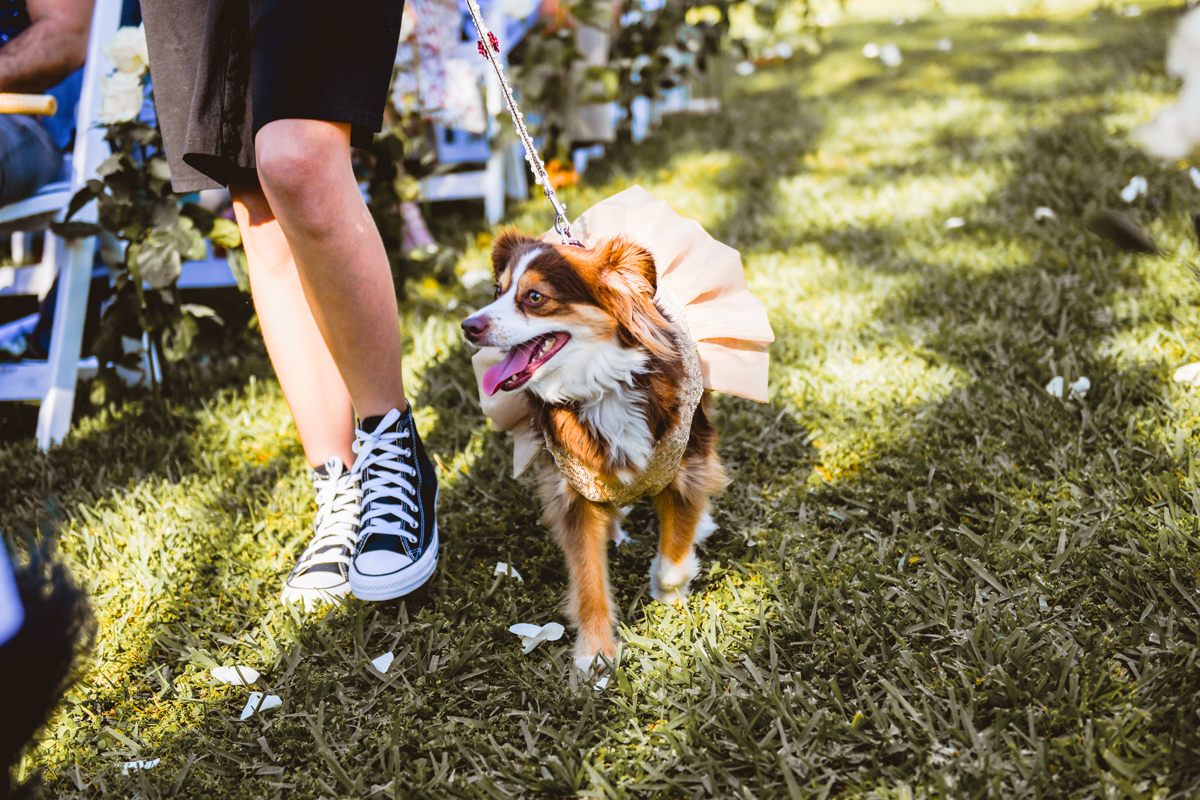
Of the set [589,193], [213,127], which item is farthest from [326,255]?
[589,193]

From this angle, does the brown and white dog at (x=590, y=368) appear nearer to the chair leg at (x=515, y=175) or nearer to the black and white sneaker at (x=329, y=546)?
the black and white sneaker at (x=329, y=546)

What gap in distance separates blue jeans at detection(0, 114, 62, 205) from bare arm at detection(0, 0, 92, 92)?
0.60ft

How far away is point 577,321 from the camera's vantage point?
1.59 meters

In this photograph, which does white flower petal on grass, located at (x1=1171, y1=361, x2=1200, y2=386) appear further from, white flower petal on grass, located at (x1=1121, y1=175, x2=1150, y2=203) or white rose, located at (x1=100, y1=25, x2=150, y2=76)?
white rose, located at (x1=100, y1=25, x2=150, y2=76)

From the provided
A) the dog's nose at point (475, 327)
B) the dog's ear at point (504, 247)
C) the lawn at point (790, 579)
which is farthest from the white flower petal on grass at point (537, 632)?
the dog's ear at point (504, 247)

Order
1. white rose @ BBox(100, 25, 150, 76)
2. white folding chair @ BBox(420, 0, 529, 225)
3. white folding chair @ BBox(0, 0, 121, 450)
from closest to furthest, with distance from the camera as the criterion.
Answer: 1. white rose @ BBox(100, 25, 150, 76)
2. white folding chair @ BBox(0, 0, 121, 450)
3. white folding chair @ BBox(420, 0, 529, 225)

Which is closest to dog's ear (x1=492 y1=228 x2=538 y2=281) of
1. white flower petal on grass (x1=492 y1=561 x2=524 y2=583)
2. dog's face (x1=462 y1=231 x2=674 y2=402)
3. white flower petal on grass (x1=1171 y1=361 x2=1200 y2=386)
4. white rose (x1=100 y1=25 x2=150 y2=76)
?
dog's face (x1=462 y1=231 x2=674 y2=402)

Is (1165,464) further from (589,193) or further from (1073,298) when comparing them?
(589,193)

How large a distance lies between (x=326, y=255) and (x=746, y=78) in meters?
6.74

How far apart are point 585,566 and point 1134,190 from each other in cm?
305

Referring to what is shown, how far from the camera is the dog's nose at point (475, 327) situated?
1.53 meters

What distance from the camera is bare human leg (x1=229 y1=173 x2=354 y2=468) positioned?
1.88 meters

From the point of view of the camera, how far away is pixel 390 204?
3275 millimetres

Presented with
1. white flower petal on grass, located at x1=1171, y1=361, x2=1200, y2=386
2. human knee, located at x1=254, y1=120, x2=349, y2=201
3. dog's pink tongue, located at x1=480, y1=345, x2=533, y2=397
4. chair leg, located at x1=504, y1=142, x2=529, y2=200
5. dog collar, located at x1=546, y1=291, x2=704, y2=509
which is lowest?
chair leg, located at x1=504, y1=142, x2=529, y2=200
